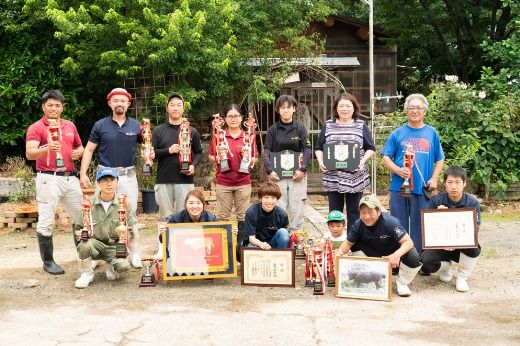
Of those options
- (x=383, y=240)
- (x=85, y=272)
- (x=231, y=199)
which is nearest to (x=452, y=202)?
(x=383, y=240)

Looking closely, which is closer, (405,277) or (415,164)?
(405,277)

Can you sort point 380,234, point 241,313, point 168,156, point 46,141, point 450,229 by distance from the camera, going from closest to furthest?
1. point 241,313
2. point 380,234
3. point 450,229
4. point 46,141
5. point 168,156

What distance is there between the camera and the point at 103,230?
18.6 ft

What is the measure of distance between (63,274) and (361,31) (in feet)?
37.2

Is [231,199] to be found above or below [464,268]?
above

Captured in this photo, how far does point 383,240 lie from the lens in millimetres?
5371

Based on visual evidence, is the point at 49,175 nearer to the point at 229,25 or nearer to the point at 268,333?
the point at 268,333

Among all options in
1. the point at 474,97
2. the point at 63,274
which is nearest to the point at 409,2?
the point at 474,97

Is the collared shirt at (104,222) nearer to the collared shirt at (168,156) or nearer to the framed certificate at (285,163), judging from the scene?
the collared shirt at (168,156)

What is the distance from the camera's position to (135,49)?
9844 mm

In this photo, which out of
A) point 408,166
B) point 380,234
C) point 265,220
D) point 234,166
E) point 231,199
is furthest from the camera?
point 231,199

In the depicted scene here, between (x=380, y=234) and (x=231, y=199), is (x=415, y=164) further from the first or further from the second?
(x=231, y=199)

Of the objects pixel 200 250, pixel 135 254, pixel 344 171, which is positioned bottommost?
pixel 135 254

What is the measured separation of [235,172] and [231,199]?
1.02 feet
